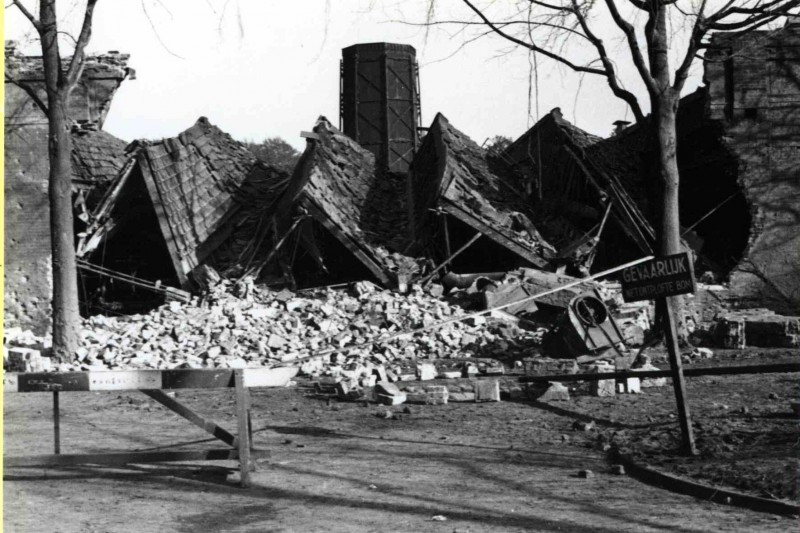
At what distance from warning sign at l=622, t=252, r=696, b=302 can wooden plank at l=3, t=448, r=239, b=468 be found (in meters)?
3.34

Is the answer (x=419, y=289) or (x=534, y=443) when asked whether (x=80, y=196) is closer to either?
(x=419, y=289)

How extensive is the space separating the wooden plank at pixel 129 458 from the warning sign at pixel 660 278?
334 cm

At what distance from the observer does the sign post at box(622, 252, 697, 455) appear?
255 inches

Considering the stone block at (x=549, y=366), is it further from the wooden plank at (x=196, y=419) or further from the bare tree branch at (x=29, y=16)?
the bare tree branch at (x=29, y=16)

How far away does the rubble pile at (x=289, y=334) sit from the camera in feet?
42.3

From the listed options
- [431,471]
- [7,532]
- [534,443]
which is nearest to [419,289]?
[534,443]

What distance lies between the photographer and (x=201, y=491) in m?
5.72

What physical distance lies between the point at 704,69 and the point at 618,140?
4.51 m

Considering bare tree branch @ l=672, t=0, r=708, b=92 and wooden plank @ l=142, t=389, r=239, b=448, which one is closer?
wooden plank @ l=142, t=389, r=239, b=448

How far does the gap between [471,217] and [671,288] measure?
33.0 feet

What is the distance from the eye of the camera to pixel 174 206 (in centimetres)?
1820

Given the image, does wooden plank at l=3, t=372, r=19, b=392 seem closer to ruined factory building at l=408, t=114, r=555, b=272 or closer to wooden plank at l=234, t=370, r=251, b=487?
wooden plank at l=234, t=370, r=251, b=487

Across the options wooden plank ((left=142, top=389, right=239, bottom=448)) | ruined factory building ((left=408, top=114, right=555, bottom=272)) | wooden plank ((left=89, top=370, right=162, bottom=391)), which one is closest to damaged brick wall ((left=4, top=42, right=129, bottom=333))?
ruined factory building ((left=408, top=114, right=555, bottom=272))

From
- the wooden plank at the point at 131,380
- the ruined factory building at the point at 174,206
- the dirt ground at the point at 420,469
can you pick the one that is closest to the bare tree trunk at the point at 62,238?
the dirt ground at the point at 420,469
